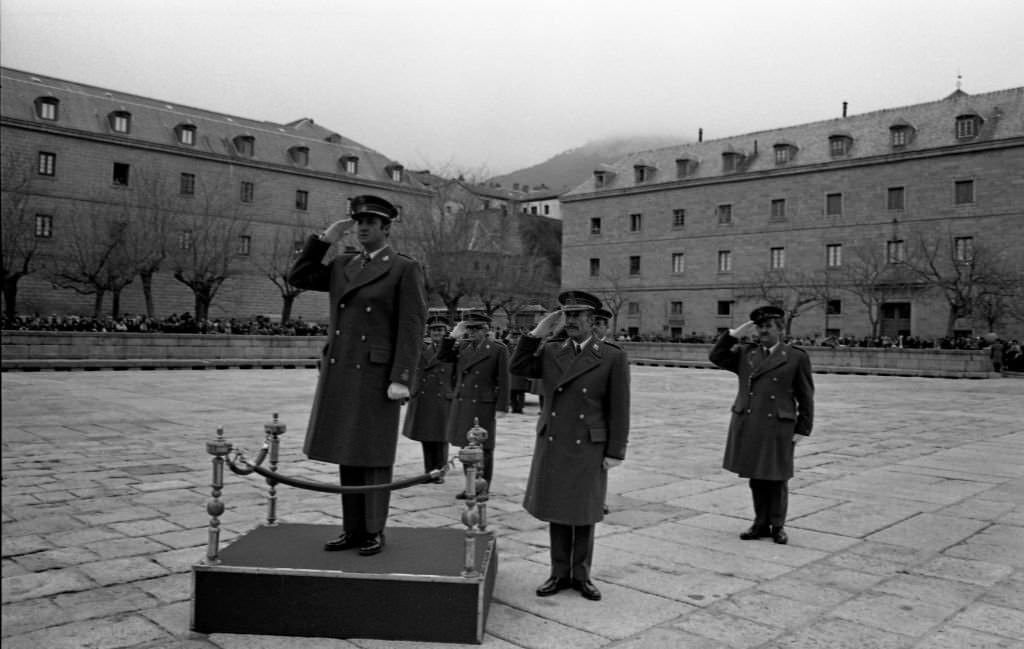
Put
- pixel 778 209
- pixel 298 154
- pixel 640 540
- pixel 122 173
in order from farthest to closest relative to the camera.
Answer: pixel 298 154 < pixel 778 209 < pixel 122 173 < pixel 640 540

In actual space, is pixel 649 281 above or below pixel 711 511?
above

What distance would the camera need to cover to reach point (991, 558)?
620 cm

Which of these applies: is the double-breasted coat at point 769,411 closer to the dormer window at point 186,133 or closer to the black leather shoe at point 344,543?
the black leather shoe at point 344,543

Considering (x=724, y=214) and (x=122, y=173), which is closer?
(x=122, y=173)

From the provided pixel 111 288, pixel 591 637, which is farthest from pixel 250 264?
pixel 591 637

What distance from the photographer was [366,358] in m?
4.75

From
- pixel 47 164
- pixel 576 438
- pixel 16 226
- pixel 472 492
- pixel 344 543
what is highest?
pixel 47 164

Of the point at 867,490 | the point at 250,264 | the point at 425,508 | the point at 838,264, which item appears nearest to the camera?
the point at 425,508

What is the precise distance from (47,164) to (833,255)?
45.6m

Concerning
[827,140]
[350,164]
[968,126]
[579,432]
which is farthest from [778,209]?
[579,432]

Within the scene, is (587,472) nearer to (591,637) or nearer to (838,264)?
(591,637)

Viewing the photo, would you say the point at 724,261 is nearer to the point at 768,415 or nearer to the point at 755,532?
the point at 768,415

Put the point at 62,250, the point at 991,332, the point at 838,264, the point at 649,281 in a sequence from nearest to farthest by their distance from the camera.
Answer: the point at 991,332 → the point at 62,250 → the point at 838,264 → the point at 649,281

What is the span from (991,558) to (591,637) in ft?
12.0
